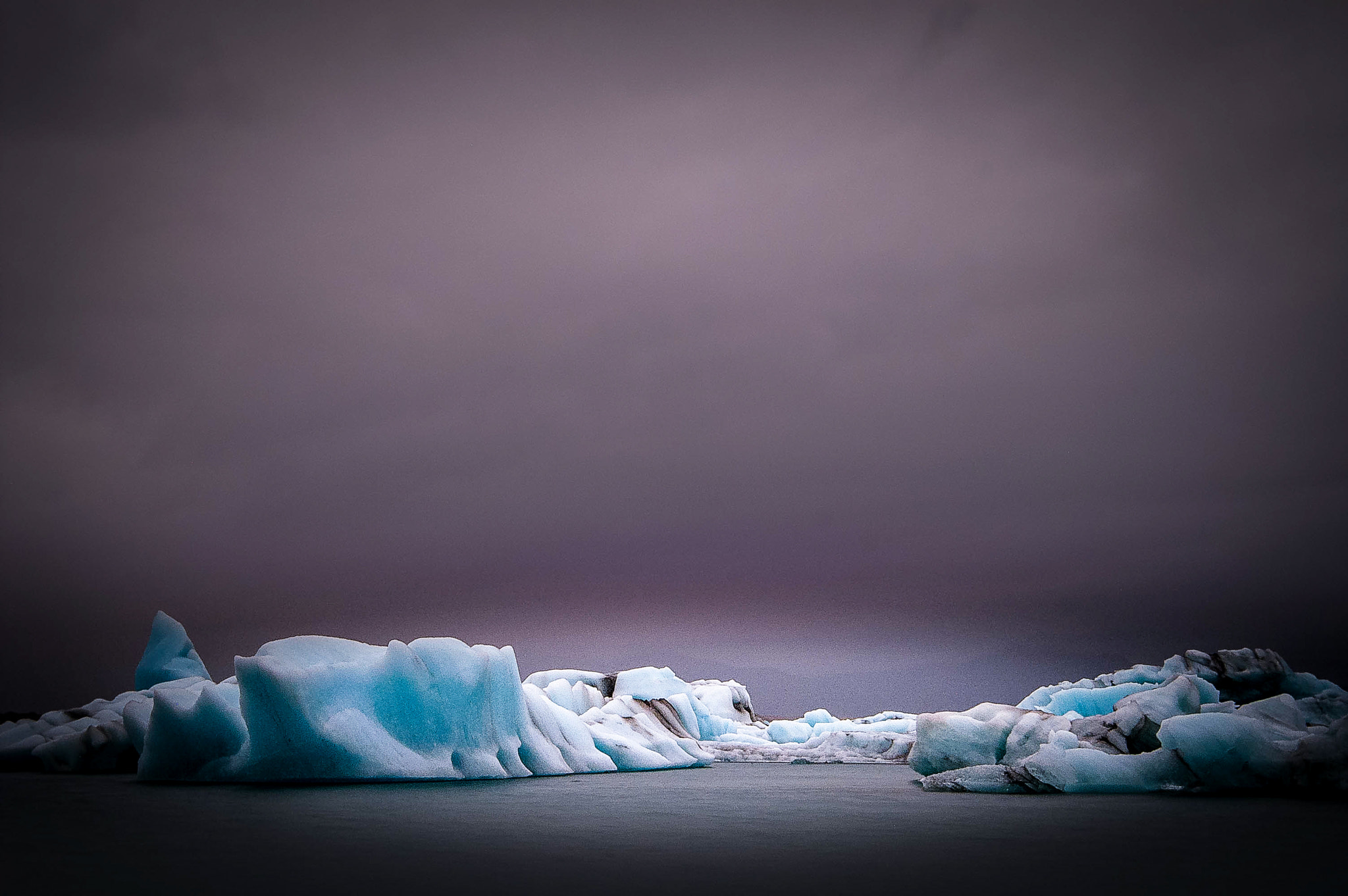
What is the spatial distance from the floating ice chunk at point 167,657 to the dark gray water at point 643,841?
360 inches

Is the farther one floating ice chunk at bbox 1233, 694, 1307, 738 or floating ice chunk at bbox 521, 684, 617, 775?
floating ice chunk at bbox 521, 684, 617, 775

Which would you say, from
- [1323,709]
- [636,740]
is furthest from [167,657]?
[1323,709]

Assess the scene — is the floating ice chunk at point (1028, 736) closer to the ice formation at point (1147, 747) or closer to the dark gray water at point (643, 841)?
the ice formation at point (1147, 747)

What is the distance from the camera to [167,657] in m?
19.5

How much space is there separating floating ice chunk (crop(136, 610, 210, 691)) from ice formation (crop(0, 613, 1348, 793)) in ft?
8.55

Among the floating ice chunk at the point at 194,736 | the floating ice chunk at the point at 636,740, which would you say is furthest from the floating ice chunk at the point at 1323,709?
the floating ice chunk at the point at 194,736

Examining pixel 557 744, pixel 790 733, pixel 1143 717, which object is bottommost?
pixel 790 733

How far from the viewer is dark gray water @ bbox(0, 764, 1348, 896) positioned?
4602 millimetres

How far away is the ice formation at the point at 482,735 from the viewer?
1005 cm

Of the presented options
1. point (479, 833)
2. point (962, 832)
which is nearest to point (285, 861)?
point (479, 833)

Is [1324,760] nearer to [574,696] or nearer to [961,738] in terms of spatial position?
[961,738]

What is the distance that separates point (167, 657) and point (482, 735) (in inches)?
424

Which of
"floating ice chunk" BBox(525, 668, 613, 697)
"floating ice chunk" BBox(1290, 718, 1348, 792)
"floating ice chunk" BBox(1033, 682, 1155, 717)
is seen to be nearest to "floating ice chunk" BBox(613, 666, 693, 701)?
"floating ice chunk" BBox(525, 668, 613, 697)

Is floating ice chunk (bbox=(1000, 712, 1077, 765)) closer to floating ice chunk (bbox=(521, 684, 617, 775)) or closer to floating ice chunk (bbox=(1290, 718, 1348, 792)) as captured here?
floating ice chunk (bbox=(1290, 718, 1348, 792))
